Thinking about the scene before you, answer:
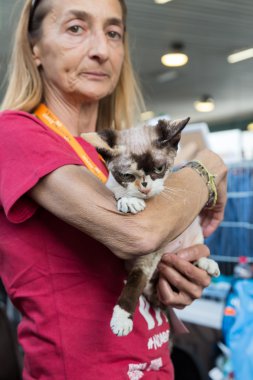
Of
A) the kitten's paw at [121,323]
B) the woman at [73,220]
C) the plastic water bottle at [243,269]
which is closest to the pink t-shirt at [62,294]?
the woman at [73,220]

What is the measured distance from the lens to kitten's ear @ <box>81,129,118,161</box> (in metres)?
0.89

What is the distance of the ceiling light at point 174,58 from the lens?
2.81 meters

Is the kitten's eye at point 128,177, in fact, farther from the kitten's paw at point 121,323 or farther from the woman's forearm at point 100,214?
the kitten's paw at point 121,323

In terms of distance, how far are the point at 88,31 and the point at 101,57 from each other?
7cm

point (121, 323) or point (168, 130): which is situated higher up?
point (168, 130)

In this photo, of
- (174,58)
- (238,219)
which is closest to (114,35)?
(238,219)

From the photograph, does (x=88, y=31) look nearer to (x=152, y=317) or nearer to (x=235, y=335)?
(x=152, y=317)

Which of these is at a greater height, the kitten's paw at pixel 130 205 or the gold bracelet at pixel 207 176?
the kitten's paw at pixel 130 205

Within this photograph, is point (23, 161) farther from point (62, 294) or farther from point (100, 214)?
point (62, 294)

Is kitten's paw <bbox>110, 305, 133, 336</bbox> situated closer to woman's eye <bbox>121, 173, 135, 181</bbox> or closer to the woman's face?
woman's eye <bbox>121, 173, 135, 181</bbox>

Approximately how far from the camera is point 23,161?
86cm

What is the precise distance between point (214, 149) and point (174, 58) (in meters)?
0.93

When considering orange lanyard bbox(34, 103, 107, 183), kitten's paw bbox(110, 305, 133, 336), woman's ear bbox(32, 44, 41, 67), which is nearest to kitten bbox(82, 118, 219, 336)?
kitten's paw bbox(110, 305, 133, 336)

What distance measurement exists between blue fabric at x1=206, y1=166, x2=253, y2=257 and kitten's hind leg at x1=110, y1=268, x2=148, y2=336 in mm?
1823
